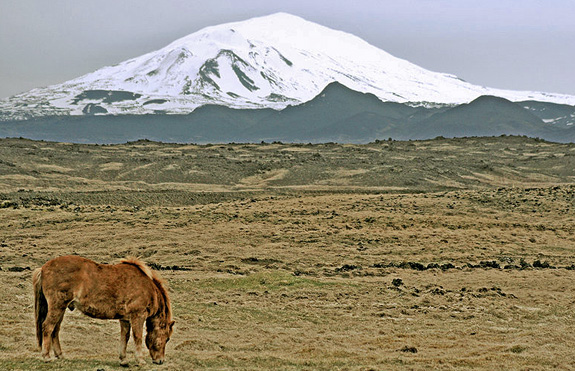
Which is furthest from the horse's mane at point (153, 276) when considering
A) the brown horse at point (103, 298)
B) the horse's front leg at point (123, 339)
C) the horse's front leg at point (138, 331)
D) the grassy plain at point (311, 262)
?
the grassy plain at point (311, 262)

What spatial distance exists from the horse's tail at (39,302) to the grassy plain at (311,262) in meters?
0.60

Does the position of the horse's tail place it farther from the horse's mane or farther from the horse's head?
the horse's head

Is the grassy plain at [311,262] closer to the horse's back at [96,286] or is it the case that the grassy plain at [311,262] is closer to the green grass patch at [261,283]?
the green grass patch at [261,283]

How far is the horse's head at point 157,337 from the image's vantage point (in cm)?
1005

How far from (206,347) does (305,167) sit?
49.3 meters

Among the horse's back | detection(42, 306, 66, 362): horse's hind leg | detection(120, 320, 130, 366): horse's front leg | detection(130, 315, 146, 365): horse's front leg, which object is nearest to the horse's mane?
the horse's back

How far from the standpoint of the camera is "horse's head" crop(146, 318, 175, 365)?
1005 cm

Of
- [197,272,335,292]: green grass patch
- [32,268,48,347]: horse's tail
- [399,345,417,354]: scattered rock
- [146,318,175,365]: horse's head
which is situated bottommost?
[197,272,335,292]: green grass patch

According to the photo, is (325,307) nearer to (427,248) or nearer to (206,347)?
(206,347)

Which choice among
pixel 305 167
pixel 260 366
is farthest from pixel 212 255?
pixel 305 167

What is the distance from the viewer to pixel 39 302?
959 centimetres

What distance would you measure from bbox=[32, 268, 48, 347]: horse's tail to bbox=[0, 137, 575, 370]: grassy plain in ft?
1.97

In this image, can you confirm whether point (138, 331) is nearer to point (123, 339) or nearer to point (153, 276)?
point (123, 339)

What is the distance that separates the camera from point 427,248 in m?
26.8
